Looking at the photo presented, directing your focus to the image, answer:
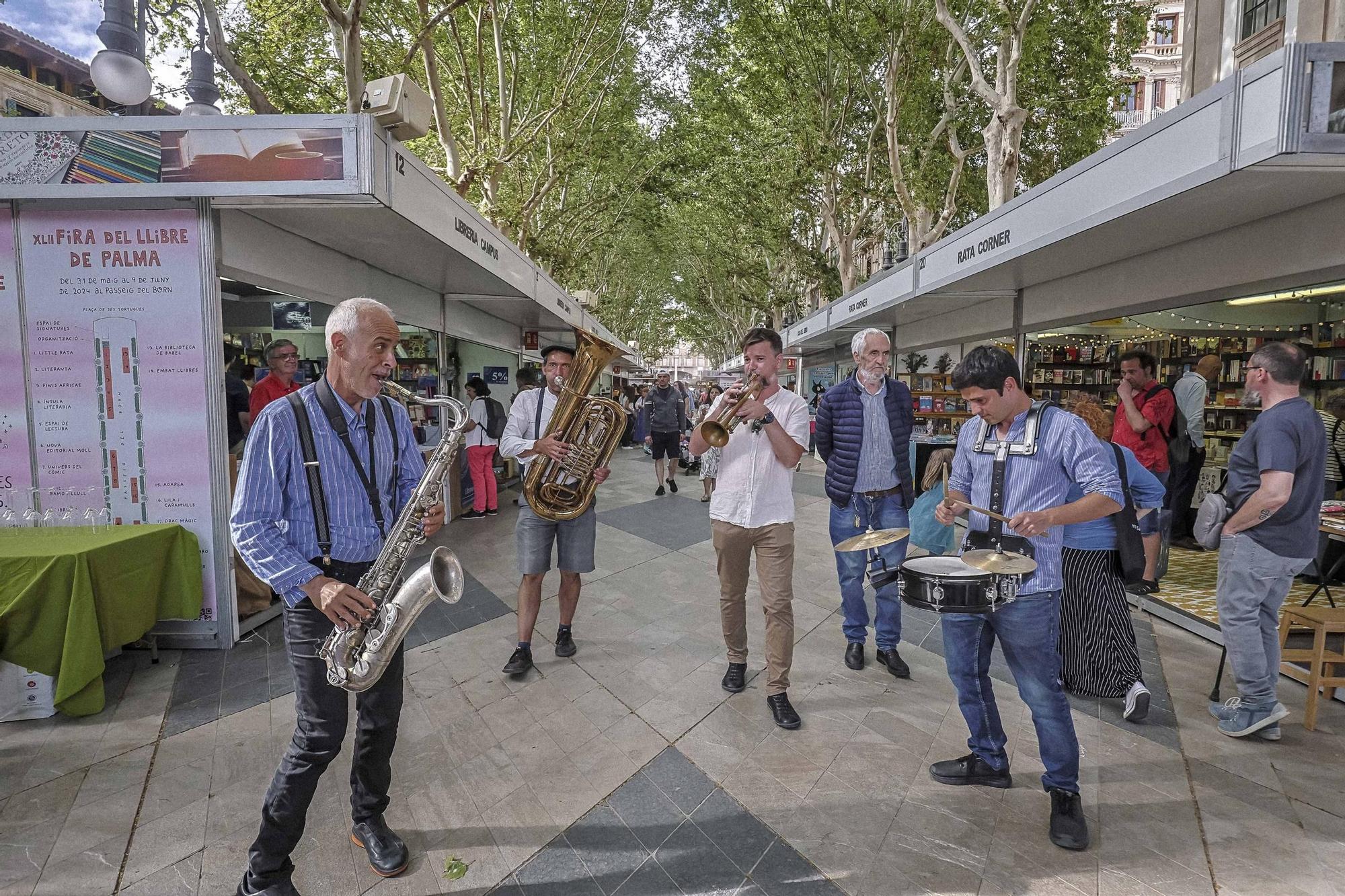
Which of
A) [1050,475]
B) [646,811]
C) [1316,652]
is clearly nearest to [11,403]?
[646,811]

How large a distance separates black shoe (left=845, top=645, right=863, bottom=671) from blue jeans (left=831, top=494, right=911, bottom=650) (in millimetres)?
35

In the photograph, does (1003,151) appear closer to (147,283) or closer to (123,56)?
(123,56)

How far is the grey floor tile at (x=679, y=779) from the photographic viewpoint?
2717mm

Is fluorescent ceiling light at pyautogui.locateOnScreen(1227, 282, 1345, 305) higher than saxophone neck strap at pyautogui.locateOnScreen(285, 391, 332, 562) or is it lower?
higher

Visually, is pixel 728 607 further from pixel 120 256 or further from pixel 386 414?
pixel 120 256

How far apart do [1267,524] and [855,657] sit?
7.37ft

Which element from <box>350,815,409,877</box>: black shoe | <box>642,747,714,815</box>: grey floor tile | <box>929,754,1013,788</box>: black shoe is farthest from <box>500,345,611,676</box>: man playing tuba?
<box>929,754,1013,788</box>: black shoe

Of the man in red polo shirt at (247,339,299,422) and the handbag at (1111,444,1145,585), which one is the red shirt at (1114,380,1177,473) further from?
the man in red polo shirt at (247,339,299,422)

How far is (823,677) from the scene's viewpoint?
385 centimetres

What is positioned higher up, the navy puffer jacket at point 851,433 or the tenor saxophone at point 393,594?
the navy puffer jacket at point 851,433

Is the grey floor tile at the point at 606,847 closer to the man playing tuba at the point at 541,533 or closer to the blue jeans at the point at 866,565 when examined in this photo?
the man playing tuba at the point at 541,533

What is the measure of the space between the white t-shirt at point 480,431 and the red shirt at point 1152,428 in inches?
284

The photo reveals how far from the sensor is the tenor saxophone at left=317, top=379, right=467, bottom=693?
204 cm

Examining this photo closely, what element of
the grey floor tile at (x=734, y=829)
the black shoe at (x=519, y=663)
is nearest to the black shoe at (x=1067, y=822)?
the grey floor tile at (x=734, y=829)
